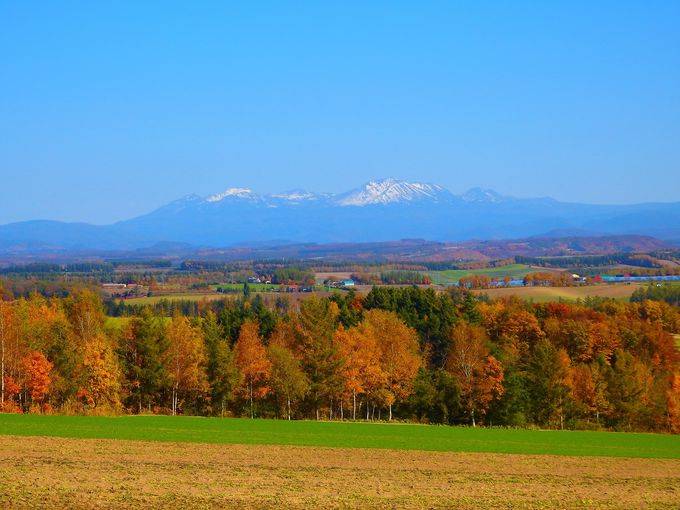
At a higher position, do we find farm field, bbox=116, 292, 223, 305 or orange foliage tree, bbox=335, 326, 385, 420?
farm field, bbox=116, 292, 223, 305

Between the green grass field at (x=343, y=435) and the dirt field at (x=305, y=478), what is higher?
the dirt field at (x=305, y=478)

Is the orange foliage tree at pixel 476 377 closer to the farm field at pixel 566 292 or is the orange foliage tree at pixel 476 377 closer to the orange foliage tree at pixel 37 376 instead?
the orange foliage tree at pixel 37 376

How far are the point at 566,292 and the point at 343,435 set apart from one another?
101972 millimetres

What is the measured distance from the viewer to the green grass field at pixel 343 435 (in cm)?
3962

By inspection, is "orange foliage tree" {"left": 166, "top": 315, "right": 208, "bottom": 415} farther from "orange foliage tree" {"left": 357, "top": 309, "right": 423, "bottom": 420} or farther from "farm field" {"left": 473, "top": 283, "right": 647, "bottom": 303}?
"farm field" {"left": 473, "top": 283, "right": 647, "bottom": 303}

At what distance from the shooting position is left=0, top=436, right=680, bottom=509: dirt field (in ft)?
80.5

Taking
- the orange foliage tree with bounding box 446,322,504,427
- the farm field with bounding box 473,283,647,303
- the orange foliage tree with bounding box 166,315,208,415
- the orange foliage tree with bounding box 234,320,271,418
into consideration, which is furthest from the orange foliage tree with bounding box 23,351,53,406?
the farm field with bounding box 473,283,647,303

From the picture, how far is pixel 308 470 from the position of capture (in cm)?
3073

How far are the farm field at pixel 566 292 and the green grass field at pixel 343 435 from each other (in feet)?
257

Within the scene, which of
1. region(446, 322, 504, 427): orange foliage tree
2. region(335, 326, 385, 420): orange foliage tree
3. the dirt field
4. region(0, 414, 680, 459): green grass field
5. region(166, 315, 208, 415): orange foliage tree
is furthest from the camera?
region(335, 326, 385, 420): orange foliage tree

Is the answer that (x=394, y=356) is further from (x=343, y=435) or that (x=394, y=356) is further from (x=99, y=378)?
(x=343, y=435)

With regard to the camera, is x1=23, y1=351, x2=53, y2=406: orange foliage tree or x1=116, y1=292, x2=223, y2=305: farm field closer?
x1=23, y1=351, x2=53, y2=406: orange foliage tree

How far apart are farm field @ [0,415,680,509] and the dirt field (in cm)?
4

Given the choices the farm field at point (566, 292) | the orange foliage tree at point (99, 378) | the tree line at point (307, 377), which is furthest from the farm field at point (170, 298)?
the orange foliage tree at point (99, 378)
